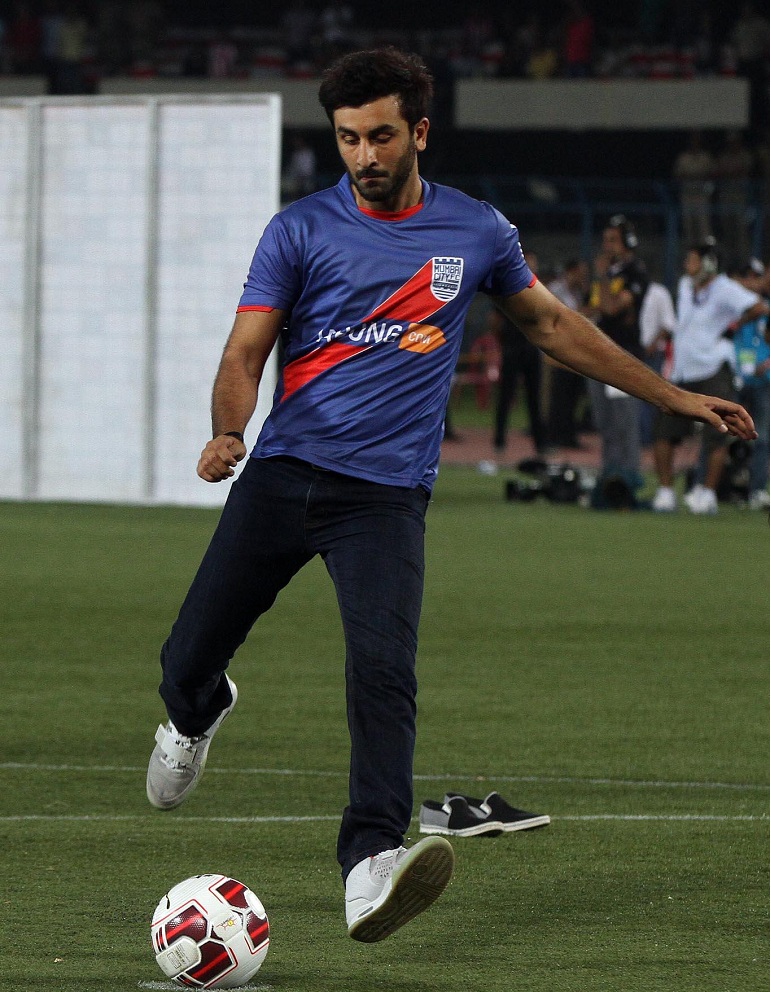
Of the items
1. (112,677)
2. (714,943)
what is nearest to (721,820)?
(714,943)

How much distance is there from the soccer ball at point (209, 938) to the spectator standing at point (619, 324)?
42.2 ft

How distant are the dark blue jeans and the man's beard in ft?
2.29

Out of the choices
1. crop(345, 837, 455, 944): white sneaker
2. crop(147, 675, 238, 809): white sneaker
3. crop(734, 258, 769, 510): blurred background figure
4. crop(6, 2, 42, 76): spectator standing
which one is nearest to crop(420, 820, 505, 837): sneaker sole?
crop(147, 675, 238, 809): white sneaker

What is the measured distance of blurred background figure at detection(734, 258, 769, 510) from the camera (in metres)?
19.0

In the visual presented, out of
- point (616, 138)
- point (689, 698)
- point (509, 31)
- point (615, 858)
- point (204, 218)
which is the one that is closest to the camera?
point (615, 858)

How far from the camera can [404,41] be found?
135 feet

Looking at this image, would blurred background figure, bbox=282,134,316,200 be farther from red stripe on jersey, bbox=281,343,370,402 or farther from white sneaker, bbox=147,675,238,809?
red stripe on jersey, bbox=281,343,370,402

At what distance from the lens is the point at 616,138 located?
38.9m

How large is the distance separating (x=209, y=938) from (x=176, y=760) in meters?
1.13

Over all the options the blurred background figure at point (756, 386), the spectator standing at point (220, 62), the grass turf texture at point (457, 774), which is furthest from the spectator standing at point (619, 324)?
the spectator standing at point (220, 62)

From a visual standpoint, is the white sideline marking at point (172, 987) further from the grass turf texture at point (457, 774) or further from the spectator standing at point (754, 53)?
the spectator standing at point (754, 53)

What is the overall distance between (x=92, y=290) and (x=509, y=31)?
80.7 ft

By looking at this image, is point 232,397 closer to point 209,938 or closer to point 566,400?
point 209,938

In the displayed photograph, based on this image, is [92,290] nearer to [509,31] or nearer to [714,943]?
[714,943]
